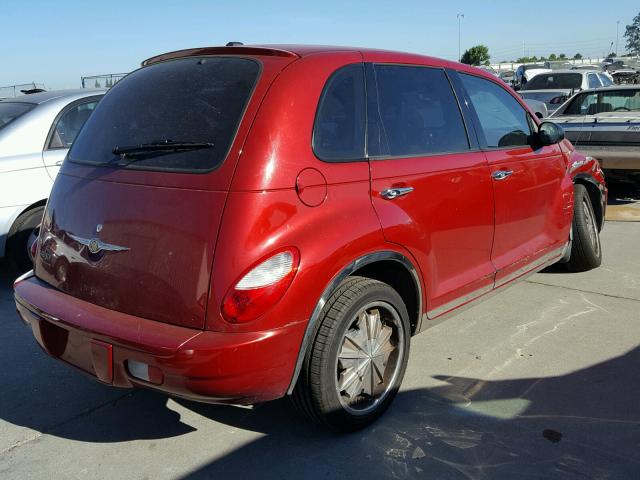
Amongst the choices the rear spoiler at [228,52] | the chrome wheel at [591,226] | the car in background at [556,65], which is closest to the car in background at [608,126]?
the chrome wheel at [591,226]

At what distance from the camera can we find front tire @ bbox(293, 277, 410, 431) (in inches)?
109

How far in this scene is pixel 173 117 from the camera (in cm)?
294

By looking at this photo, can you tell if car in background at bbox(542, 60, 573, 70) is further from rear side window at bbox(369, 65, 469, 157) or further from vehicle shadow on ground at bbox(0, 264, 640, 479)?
vehicle shadow on ground at bbox(0, 264, 640, 479)

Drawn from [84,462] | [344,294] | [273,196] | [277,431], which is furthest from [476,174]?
[84,462]

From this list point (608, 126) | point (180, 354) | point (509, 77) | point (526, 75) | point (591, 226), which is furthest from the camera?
point (509, 77)

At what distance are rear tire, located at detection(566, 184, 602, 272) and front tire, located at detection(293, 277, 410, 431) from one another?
263 cm

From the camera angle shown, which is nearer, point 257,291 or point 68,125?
point 257,291

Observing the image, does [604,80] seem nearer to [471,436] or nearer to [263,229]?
[471,436]

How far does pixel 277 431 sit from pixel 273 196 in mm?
1251

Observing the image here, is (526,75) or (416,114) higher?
(526,75)

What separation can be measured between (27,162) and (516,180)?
3876 millimetres

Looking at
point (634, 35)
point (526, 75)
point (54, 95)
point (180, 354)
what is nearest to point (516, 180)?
point (180, 354)

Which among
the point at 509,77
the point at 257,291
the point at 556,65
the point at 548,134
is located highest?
the point at 556,65

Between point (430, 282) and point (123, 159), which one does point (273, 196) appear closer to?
point (123, 159)
